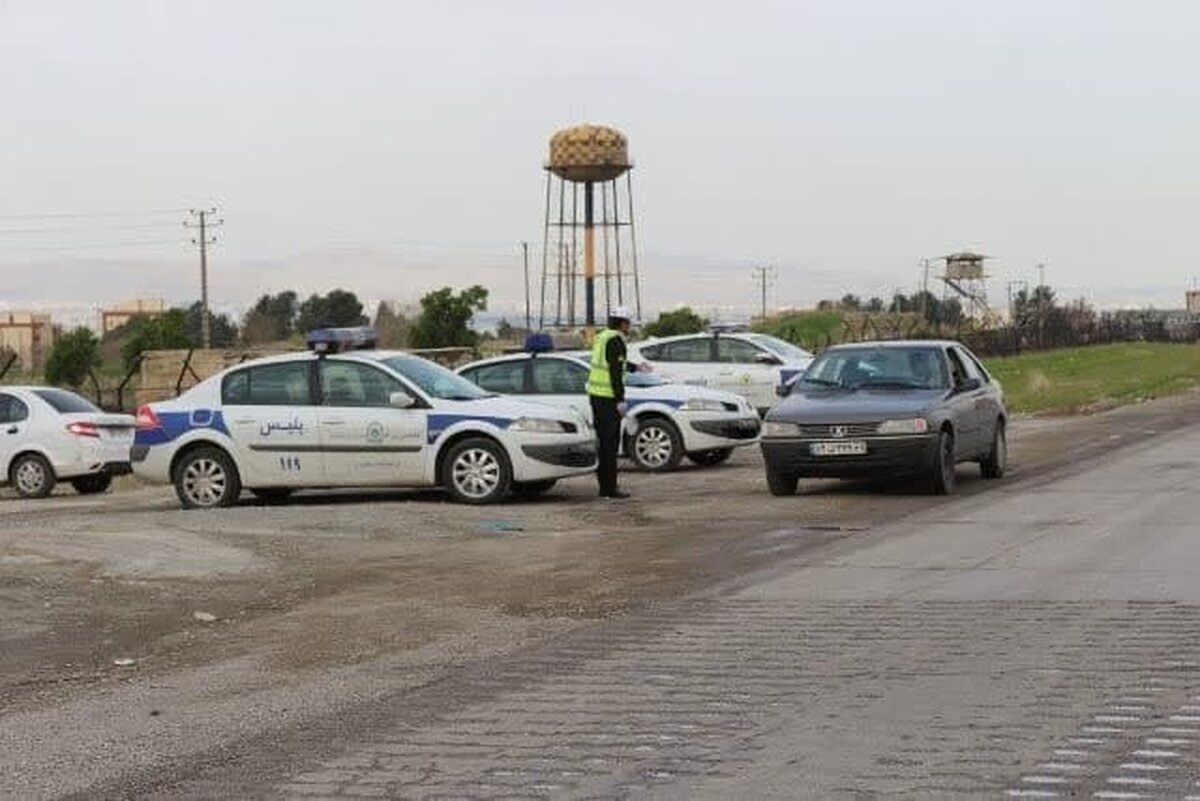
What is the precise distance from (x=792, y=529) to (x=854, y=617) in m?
4.54

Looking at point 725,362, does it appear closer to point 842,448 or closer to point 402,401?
point 842,448

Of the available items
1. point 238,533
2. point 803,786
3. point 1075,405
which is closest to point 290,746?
point 803,786

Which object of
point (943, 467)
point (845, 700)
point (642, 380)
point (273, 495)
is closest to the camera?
point (845, 700)

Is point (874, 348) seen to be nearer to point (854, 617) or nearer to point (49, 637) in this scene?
point (854, 617)

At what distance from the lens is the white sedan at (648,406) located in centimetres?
2080

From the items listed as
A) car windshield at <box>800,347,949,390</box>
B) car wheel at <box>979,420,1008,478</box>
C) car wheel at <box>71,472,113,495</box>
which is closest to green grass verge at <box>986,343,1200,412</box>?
car wheel at <box>979,420,1008,478</box>

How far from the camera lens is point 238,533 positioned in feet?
46.0

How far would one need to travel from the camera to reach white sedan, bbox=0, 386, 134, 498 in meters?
20.6

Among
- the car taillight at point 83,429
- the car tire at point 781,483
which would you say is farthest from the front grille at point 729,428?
the car taillight at point 83,429

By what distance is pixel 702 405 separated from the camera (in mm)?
20906

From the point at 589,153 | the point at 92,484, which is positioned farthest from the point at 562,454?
the point at 589,153

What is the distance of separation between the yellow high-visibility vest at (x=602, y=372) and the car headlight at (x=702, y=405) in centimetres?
376

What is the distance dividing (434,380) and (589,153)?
65.9m

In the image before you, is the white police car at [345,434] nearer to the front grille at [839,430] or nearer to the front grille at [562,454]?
the front grille at [562,454]
